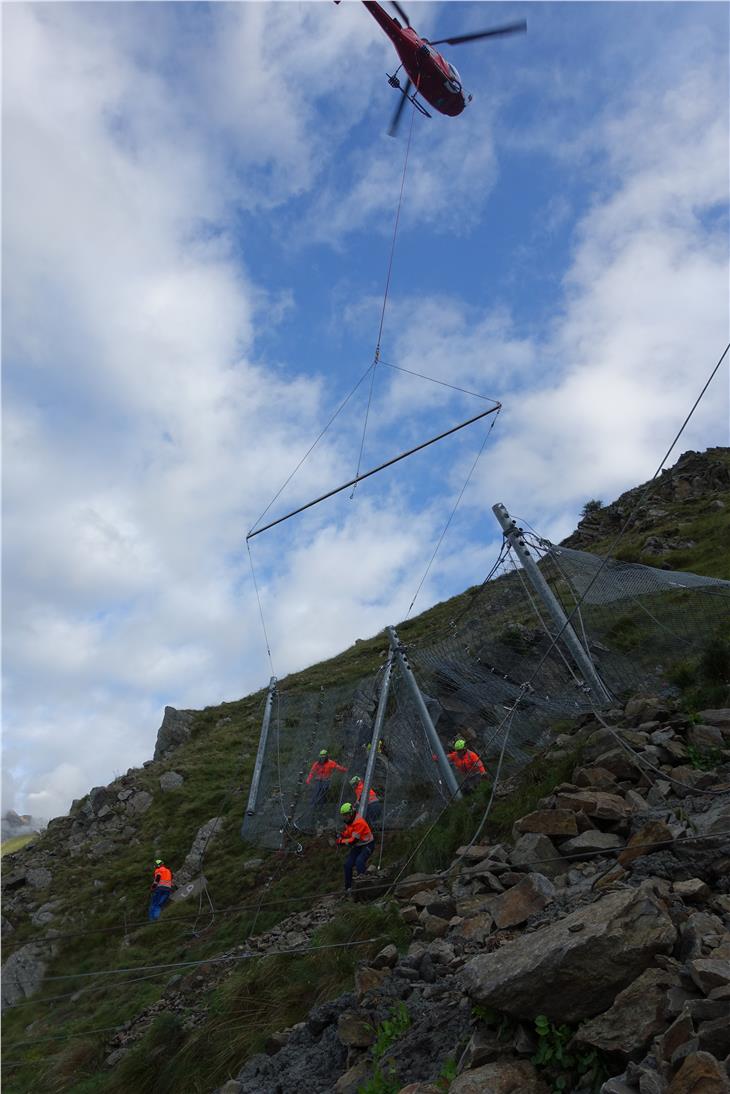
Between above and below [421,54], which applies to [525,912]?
below

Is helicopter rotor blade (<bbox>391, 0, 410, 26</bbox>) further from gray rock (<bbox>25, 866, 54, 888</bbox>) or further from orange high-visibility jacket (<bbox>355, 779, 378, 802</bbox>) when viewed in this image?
gray rock (<bbox>25, 866, 54, 888</bbox>)

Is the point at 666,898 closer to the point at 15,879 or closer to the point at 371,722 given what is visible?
the point at 371,722

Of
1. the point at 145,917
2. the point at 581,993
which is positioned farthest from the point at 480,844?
the point at 145,917

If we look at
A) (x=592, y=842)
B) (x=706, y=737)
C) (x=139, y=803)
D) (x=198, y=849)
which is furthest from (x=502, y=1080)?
(x=139, y=803)

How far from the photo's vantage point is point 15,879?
17953 millimetres

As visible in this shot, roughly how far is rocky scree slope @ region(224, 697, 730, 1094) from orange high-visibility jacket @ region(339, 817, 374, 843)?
107 inches

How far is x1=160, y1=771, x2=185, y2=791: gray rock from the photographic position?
65.9ft

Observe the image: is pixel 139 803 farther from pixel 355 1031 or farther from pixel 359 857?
pixel 355 1031

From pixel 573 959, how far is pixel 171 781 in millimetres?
18521

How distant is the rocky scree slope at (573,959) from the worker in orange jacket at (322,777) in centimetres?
622

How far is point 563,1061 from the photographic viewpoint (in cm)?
361

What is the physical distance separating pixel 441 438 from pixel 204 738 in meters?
18.6

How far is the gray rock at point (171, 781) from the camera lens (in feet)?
65.9

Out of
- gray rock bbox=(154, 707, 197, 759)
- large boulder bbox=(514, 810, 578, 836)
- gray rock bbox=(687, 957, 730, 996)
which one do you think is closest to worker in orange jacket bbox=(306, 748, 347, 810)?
large boulder bbox=(514, 810, 578, 836)
